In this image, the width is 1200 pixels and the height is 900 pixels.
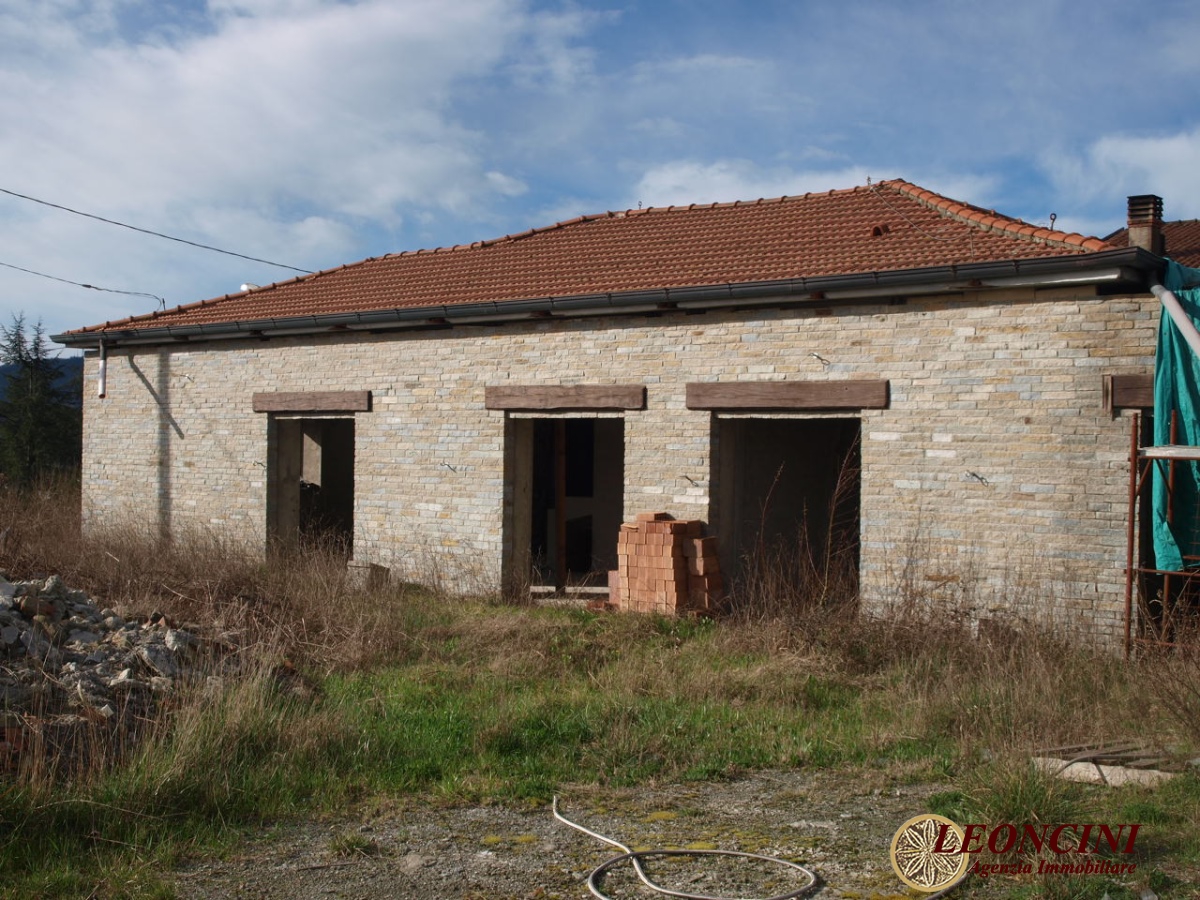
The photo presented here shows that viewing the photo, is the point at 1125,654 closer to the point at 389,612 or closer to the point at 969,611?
the point at 969,611

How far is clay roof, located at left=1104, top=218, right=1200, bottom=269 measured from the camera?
38.4 feet

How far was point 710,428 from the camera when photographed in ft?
35.5

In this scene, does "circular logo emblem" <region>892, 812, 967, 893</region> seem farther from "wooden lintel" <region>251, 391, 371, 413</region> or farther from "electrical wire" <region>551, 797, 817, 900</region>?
"wooden lintel" <region>251, 391, 371, 413</region>

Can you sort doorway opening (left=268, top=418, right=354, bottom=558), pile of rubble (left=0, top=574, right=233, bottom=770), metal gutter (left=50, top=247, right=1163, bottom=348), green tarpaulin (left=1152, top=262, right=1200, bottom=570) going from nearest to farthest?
pile of rubble (left=0, top=574, right=233, bottom=770) < green tarpaulin (left=1152, top=262, right=1200, bottom=570) < metal gutter (left=50, top=247, right=1163, bottom=348) < doorway opening (left=268, top=418, right=354, bottom=558)

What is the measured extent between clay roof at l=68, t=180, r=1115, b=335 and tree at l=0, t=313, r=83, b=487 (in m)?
10.7

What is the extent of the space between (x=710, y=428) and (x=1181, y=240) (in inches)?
301

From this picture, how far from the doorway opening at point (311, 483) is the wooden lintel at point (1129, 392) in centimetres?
948

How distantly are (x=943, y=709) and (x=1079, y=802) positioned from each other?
1966mm

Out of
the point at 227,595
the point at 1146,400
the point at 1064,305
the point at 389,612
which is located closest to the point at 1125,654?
the point at 1146,400

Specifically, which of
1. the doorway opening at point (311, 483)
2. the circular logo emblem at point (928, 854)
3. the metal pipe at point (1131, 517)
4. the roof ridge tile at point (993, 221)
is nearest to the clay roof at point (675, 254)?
the roof ridge tile at point (993, 221)

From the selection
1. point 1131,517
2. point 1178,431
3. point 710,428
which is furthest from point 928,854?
point 710,428

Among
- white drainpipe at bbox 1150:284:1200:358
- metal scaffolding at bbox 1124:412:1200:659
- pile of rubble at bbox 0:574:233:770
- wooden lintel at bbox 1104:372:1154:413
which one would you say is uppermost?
white drainpipe at bbox 1150:284:1200:358

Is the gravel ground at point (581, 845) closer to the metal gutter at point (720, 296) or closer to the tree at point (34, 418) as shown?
the metal gutter at point (720, 296)

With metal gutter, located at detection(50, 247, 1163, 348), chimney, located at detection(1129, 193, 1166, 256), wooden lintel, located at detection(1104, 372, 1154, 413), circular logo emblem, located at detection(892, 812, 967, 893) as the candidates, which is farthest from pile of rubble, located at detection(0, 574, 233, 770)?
chimney, located at detection(1129, 193, 1166, 256)
